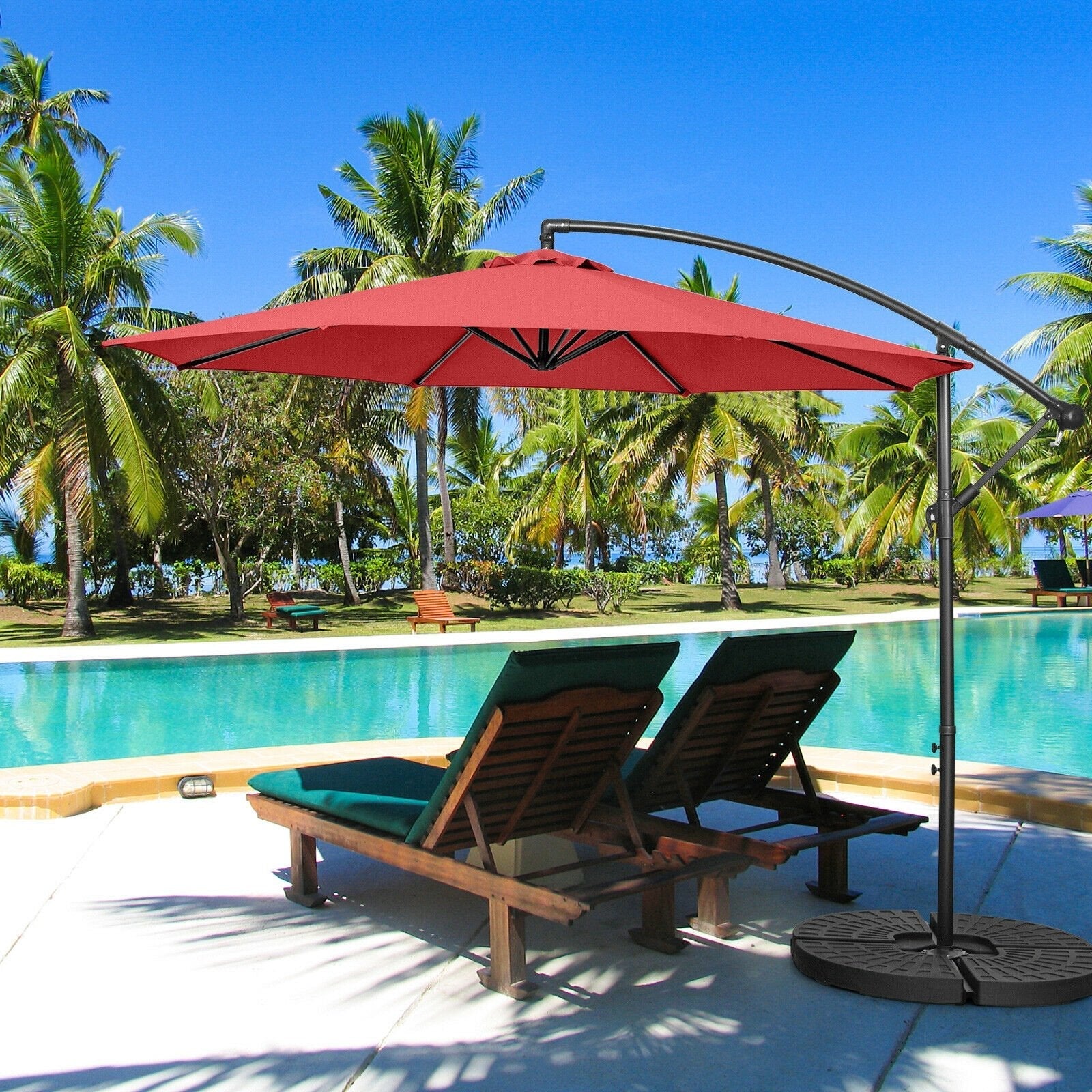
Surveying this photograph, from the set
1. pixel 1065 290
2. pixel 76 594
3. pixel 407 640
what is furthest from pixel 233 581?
pixel 1065 290

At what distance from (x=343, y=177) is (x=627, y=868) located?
20326mm

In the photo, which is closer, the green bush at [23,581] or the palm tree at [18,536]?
the green bush at [23,581]

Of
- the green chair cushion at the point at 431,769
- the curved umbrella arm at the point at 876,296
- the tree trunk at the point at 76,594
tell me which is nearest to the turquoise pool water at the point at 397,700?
the tree trunk at the point at 76,594

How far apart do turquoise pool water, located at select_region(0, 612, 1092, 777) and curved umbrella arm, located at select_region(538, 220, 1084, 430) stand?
591 cm

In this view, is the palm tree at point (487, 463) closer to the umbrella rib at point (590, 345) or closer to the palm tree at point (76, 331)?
the palm tree at point (76, 331)

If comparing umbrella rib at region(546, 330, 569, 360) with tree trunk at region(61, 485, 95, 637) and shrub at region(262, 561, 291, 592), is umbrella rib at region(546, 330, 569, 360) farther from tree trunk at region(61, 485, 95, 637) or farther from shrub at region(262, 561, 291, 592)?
shrub at region(262, 561, 291, 592)

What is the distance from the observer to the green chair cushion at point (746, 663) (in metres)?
3.72

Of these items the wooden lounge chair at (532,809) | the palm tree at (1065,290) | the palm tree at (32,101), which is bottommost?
the wooden lounge chair at (532,809)

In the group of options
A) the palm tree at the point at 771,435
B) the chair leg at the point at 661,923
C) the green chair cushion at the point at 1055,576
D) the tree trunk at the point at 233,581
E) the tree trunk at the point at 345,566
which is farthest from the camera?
the green chair cushion at the point at 1055,576

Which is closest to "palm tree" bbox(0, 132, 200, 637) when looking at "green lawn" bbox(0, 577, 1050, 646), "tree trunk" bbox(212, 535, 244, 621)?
"green lawn" bbox(0, 577, 1050, 646)

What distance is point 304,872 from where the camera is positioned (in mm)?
4020

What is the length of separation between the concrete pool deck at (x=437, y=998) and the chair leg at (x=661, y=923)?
36 mm

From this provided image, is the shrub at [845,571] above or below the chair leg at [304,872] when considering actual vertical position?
above

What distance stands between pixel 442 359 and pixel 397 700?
6.94m
